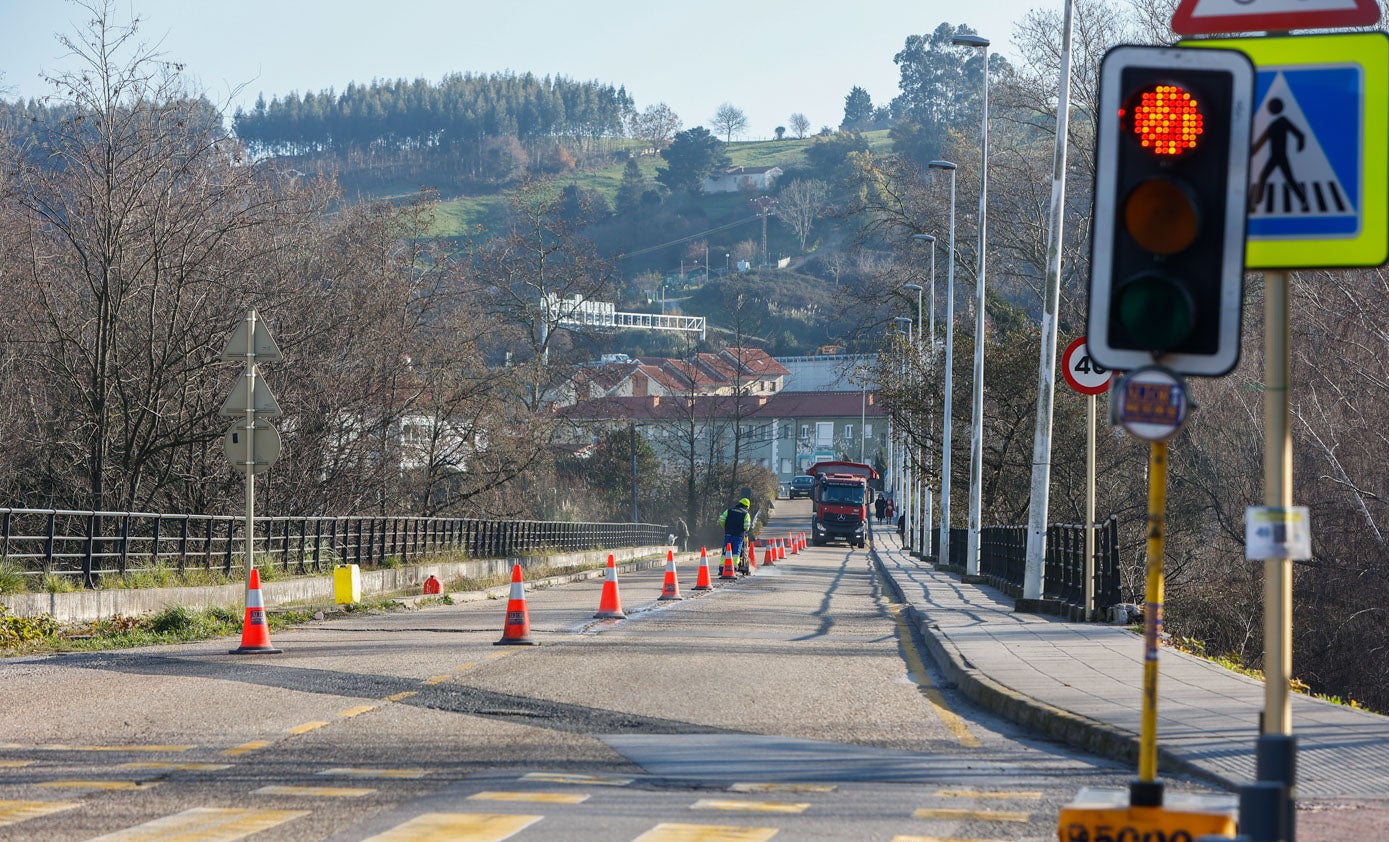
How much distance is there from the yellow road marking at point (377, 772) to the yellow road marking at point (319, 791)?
36cm

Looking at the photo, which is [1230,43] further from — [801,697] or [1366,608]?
[1366,608]

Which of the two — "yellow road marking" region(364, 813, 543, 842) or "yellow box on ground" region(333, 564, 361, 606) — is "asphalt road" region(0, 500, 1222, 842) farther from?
"yellow box on ground" region(333, 564, 361, 606)

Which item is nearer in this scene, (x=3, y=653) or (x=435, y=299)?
(x=3, y=653)

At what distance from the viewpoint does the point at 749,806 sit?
736 centimetres

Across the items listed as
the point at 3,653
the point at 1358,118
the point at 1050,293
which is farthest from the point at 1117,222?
the point at 1050,293

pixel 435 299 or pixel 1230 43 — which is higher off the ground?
pixel 435 299

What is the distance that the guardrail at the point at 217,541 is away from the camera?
19.5 metres

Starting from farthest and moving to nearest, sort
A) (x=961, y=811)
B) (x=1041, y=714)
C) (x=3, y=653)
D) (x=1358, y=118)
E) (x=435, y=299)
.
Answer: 1. (x=435, y=299)
2. (x=3, y=653)
3. (x=1041, y=714)
4. (x=961, y=811)
5. (x=1358, y=118)

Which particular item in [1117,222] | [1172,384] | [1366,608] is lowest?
[1366,608]

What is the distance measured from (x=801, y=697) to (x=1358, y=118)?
757 cm

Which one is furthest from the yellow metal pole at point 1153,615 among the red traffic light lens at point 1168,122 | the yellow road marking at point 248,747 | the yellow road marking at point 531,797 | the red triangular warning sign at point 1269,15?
the yellow road marking at point 248,747

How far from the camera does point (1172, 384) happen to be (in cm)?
491

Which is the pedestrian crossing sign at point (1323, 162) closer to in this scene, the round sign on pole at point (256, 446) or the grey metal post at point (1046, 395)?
the round sign on pole at point (256, 446)

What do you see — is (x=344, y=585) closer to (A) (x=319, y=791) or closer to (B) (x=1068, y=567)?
(B) (x=1068, y=567)
